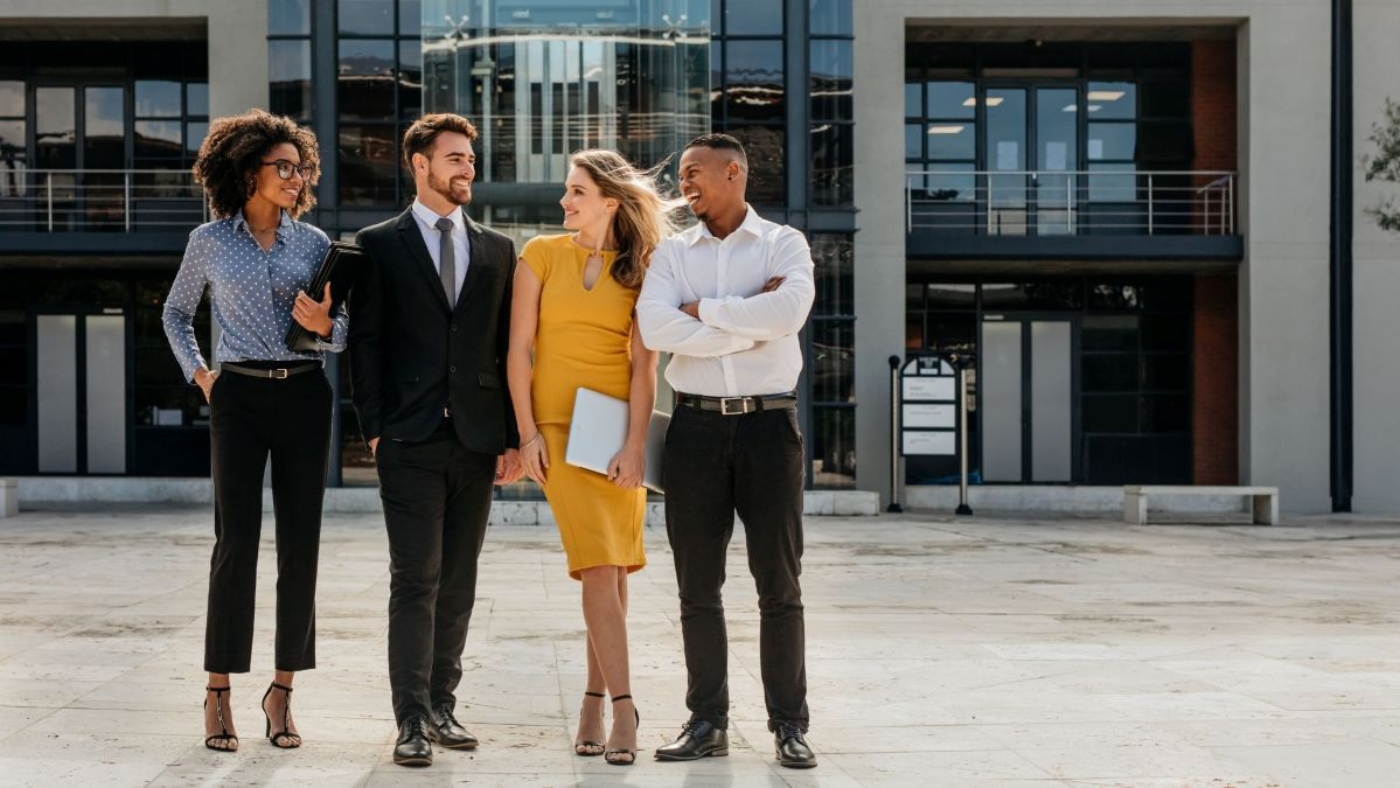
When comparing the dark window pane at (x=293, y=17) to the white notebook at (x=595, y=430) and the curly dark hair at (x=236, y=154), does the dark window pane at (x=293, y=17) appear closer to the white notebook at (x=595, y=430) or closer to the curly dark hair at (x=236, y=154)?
the curly dark hair at (x=236, y=154)

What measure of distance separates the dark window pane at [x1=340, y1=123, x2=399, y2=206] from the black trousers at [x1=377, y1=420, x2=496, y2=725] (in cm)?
1514

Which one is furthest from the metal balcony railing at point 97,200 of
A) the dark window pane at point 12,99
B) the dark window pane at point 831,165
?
the dark window pane at point 831,165

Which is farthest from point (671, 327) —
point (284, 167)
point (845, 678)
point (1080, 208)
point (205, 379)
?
point (1080, 208)

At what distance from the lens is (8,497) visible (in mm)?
18000

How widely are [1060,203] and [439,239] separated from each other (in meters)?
19.9

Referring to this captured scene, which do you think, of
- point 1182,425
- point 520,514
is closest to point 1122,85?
point 1182,425

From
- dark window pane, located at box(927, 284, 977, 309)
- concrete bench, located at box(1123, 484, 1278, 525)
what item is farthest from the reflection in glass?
concrete bench, located at box(1123, 484, 1278, 525)

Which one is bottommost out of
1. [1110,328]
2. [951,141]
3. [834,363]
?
[834,363]

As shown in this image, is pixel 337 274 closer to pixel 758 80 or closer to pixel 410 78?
pixel 410 78

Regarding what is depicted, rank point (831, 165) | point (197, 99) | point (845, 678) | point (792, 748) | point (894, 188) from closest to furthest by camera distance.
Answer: point (792, 748) → point (845, 678) → point (831, 165) → point (894, 188) → point (197, 99)

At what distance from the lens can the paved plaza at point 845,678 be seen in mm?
4539

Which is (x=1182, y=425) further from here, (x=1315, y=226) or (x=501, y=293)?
(x=501, y=293)

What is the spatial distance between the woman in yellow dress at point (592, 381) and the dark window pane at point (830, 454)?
14870 millimetres

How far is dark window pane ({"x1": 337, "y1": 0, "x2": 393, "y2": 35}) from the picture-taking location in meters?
19.5
